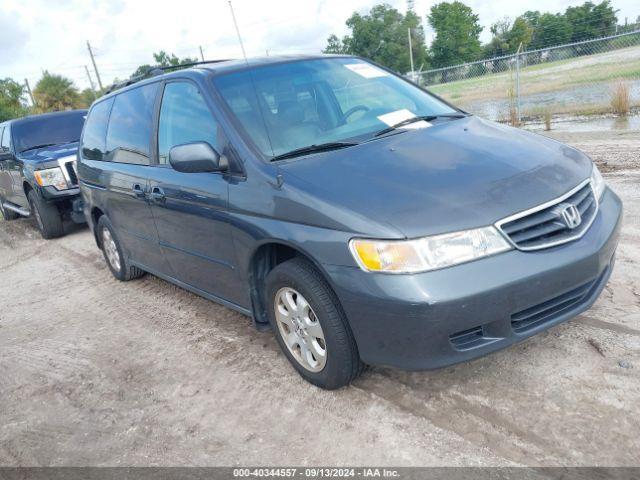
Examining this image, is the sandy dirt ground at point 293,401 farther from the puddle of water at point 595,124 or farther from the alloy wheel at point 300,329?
the puddle of water at point 595,124

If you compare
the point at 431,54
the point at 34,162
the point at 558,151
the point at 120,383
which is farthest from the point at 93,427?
the point at 431,54

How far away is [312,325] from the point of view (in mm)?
2926

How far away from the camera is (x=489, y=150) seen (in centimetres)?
305

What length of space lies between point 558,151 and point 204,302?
2.95m

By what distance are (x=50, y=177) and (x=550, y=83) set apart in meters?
19.1

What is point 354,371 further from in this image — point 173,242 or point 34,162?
point 34,162

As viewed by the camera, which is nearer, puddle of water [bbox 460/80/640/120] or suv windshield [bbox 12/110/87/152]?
suv windshield [bbox 12/110/87/152]

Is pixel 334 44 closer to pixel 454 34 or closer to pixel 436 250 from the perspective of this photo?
pixel 454 34

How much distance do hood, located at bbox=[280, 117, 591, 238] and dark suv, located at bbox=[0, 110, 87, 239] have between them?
5764 millimetres

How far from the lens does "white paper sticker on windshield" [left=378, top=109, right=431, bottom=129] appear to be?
11.5ft

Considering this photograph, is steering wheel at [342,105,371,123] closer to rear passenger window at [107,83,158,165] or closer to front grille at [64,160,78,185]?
rear passenger window at [107,83,158,165]

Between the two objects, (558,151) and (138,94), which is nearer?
(558,151)

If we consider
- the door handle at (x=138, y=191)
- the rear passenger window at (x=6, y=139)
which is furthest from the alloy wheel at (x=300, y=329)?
the rear passenger window at (x=6, y=139)

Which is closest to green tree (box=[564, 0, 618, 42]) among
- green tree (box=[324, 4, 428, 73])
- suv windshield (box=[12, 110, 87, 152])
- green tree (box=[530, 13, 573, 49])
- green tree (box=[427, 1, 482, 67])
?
green tree (box=[530, 13, 573, 49])
